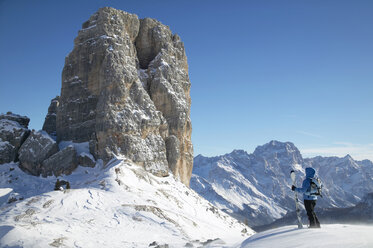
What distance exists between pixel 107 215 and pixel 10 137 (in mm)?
31218

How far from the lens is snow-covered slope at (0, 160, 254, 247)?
18.2 metres

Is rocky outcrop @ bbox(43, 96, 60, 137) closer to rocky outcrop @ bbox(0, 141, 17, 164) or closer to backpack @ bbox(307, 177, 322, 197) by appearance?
rocky outcrop @ bbox(0, 141, 17, 164)

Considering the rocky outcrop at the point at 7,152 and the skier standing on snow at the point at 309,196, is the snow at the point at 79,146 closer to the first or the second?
the rocky outcrop at the point at 7,152

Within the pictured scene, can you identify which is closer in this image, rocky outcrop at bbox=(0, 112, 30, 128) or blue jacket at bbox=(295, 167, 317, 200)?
blue jacket at bbox=(295, 167, 317, 200)

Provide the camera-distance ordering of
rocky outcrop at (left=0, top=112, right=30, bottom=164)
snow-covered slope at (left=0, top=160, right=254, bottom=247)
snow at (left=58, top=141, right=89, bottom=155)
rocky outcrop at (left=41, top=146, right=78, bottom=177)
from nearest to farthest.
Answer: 1. snow-covered slope at (left=0, top=160, right=254, bottom=247)
2. rocky outcrop at (left=41, top=146, right=78, bottom=177)
3. snow at (left=58, top=141, right=89, bottom=155)
4. rocky outcrop at (left=0, top=112, right=30, bottom=164)

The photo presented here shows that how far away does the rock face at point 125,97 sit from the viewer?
42.2 metres

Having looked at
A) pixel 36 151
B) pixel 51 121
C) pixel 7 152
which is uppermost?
pixel 51 121

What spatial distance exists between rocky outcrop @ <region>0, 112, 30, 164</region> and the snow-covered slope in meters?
6.77

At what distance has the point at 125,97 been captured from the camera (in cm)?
4412

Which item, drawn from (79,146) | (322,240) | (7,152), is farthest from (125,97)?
(322,240)

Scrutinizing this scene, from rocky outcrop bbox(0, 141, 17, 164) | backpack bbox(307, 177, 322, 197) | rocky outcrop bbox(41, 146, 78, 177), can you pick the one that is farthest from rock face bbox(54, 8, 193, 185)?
backpack bbox(307, 177, 322, 197)

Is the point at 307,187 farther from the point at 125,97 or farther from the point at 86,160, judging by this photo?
the point at 125,97

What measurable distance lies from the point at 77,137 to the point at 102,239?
28580 millimetres

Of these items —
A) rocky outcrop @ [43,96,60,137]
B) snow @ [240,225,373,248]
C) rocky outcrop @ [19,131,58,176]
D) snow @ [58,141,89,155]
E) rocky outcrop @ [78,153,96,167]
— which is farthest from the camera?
rocky outcrop @ [43,96,60,137]
